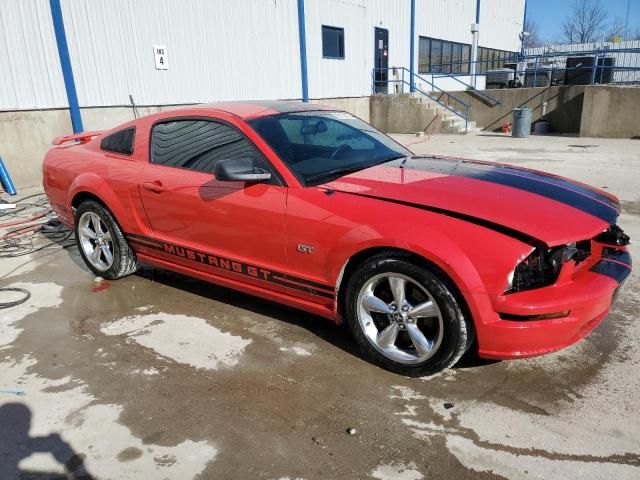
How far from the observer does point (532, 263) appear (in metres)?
2.58

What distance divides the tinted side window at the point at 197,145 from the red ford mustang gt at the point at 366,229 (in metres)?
0.01

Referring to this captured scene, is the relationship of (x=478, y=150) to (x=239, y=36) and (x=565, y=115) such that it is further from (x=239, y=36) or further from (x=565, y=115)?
(x=239, y=36)

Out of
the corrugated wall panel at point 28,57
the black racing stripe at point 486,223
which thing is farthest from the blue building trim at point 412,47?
the black racing stripe at point 486,223

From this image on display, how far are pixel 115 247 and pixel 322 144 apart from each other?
210 centimetres

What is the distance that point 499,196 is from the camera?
290 centimetres

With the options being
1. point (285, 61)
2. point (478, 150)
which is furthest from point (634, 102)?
point (285, 61)

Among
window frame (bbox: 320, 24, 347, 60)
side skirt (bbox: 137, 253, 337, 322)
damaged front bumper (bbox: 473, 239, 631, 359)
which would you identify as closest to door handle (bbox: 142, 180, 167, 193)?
side skirt (bbox: 137, 253, 337, 322)

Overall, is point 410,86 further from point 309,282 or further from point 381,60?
point 309,282

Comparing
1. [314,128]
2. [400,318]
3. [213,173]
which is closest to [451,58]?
[314,128]

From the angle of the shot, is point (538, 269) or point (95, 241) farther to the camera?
point (95, 241)

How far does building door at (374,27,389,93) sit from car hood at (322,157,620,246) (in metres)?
17.4

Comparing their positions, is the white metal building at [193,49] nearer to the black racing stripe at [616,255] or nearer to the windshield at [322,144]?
the windshield at [322,144]

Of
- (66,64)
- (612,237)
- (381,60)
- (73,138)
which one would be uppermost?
(381,60)

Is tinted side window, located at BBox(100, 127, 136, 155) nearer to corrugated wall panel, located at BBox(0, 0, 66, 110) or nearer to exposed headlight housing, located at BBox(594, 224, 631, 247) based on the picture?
exposed headlight housing, located at BBox(594, 224, 631, 247)
